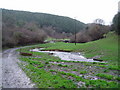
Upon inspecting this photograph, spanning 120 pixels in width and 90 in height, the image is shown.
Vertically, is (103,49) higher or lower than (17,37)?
lower

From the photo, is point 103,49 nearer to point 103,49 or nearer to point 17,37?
point 103,49

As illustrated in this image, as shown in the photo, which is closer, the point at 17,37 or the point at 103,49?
the point at 103,49

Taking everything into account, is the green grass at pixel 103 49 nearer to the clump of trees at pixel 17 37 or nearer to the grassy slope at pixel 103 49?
the grassy slope at pixel 103 49

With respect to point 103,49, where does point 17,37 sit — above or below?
above

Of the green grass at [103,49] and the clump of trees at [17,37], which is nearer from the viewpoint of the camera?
the green grass at [103,49]

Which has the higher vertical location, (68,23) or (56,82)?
(68,23)

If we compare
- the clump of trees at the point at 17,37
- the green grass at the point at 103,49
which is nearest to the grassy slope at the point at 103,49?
the green grass at the point at 103,49

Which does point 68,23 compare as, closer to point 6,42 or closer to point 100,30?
point 100,30

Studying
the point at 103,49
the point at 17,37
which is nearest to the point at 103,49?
the point at 103,49

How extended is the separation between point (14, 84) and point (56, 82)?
10.0 feet

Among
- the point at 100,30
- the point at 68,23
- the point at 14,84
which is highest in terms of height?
the point at 68,23

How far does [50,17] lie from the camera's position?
15362cm

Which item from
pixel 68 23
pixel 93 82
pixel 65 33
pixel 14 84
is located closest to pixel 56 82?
pixel 93 82

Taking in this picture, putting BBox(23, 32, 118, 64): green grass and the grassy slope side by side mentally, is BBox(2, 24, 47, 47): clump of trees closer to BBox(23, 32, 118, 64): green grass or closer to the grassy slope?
BBox(23, 32, 118, 64): green grass
